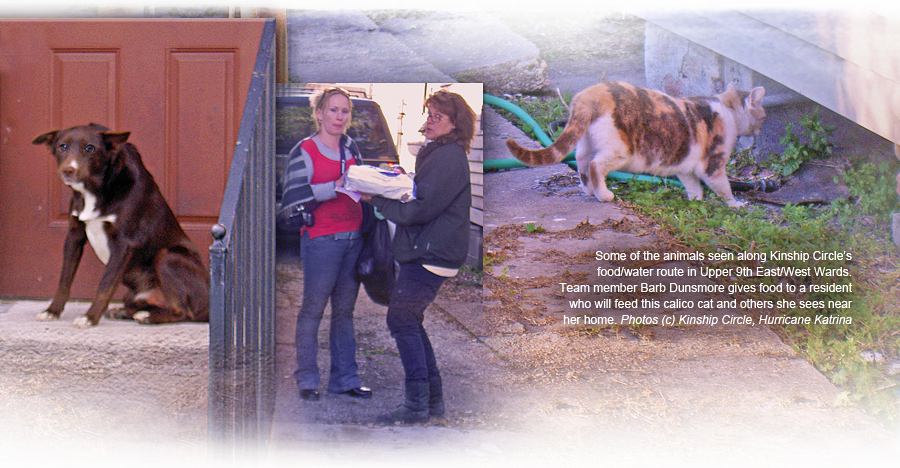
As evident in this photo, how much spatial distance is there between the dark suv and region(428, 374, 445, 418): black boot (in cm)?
114

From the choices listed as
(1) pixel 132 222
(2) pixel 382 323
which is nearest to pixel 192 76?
(1) pixel 132 222

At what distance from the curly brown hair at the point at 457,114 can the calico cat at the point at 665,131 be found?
25cm

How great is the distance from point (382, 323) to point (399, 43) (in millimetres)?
1535

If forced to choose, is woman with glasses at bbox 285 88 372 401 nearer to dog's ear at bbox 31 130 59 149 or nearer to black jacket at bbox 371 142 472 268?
black jacket at bbox 371 142 472 268

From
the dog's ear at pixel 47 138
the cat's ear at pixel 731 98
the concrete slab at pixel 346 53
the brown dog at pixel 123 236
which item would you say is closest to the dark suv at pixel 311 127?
the concrete slab at pixel 346 53

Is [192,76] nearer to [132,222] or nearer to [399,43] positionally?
[132,222]

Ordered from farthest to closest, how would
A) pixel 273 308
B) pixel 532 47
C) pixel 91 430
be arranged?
pixel 532 47 < pixel 273 308 < pixel 91 430

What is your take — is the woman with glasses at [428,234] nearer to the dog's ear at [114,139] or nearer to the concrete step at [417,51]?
the concrete step at [417,51]

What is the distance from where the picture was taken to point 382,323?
3.74 metres

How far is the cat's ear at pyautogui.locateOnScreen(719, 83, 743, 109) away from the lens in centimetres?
377

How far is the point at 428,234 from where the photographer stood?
3672 millimetres

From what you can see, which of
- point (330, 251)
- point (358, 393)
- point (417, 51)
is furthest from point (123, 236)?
point (417, 51)

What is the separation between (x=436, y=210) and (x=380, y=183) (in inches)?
12.2

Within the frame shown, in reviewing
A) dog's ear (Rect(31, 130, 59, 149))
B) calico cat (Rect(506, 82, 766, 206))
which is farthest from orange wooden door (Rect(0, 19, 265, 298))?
calico cat (Rect(506, 82, 766, 206))
